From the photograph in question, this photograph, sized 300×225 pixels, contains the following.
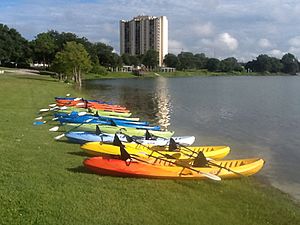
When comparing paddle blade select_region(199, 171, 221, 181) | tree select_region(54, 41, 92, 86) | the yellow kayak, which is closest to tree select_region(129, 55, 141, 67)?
tree select_region(54, 41, 92, 86)

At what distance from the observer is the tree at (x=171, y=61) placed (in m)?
191

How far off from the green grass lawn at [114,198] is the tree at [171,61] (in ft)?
590

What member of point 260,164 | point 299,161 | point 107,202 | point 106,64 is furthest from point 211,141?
point 106,64

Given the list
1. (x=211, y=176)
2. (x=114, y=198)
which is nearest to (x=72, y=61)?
(x=211, y=176)

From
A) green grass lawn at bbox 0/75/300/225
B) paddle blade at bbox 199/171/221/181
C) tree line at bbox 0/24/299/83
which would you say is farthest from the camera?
tree line at bbox 0/24/299/83

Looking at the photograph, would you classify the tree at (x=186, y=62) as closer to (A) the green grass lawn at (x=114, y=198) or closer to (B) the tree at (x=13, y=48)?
(B) the tree at (x=13, y=48)

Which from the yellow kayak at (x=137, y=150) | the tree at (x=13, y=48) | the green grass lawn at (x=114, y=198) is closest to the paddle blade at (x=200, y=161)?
the green grass lawn at (x=114, y=198)

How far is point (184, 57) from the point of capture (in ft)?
641

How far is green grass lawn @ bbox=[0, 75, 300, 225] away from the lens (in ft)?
25.6

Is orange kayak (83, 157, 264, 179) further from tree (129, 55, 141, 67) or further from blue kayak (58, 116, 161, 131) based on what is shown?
A: tree (129, 55, 141, 67)

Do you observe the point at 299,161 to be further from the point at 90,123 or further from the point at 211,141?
the point at 90,123

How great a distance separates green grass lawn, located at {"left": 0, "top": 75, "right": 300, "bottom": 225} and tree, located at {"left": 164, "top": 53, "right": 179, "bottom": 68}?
590 feet

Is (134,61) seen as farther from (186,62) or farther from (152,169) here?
(152,169)

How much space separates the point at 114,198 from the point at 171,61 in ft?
611
